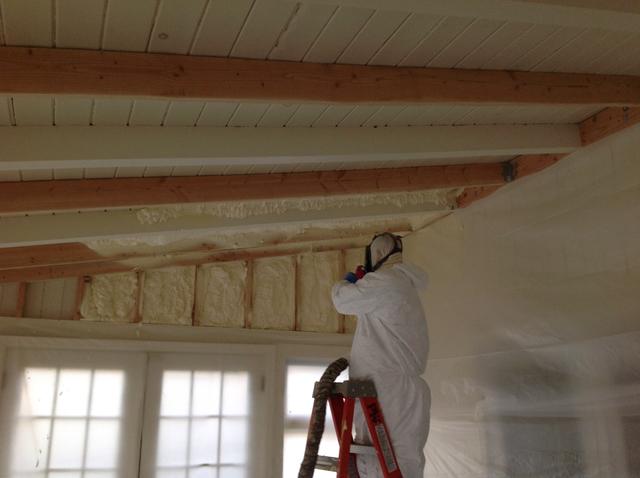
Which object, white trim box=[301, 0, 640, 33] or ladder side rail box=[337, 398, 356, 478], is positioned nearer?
white trim box=[301, 0, 640, 33]

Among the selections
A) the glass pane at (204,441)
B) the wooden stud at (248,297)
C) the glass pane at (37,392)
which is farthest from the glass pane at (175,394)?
the glass pane at (37,392)

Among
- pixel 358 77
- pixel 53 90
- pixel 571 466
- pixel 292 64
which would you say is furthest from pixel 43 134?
pixel 571 466

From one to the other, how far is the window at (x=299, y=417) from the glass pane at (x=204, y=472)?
581 millimetres

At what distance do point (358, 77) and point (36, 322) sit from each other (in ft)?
11.4

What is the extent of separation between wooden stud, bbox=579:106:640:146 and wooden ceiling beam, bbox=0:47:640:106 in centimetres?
21

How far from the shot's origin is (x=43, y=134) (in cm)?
237

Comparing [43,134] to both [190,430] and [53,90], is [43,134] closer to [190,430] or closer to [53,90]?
[53,90]

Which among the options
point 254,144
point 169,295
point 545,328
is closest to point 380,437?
point 254,144

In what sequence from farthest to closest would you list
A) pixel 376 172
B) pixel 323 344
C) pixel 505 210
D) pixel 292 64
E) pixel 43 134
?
pixel 323 344
pixel 505 210
pixel 376 172
pixel 43 134
pixel 292 64

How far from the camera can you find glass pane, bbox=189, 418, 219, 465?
4.73 meters

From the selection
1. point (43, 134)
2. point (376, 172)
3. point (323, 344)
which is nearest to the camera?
point (43, 134)

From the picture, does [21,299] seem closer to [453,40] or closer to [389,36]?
[389,36]

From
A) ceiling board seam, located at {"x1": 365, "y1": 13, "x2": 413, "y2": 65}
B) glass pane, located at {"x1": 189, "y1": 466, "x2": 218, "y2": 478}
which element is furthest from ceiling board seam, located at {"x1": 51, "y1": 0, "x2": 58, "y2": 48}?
glass pane, located at {"x1": 189, "y1": 466, "x2": 218, "y2": 478}

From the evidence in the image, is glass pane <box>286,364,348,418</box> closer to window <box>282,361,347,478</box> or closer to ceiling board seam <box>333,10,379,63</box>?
window <box>282,361,347,478</box>
